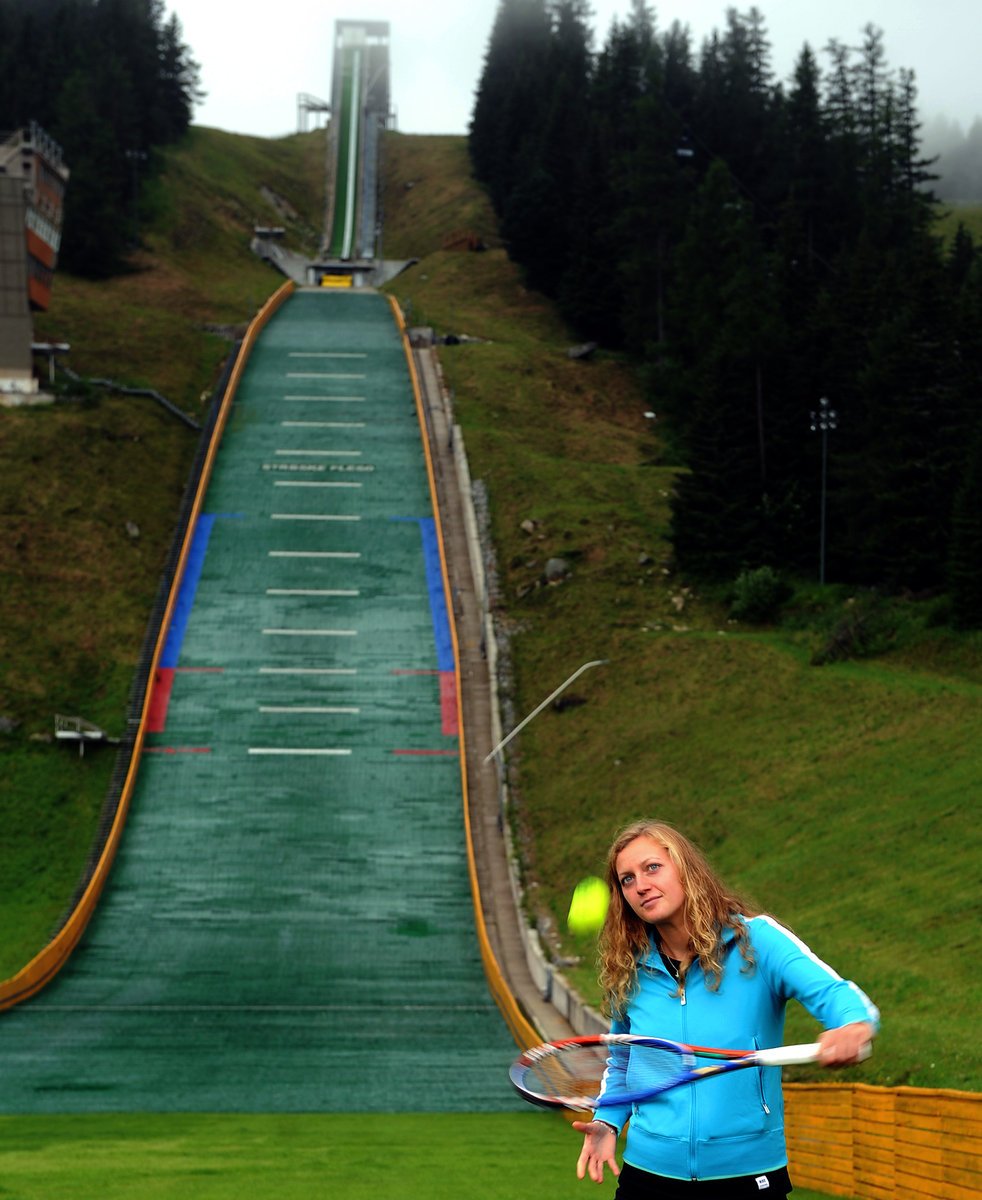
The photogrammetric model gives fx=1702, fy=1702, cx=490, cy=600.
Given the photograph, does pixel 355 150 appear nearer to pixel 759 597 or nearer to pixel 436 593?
pixel 436 593

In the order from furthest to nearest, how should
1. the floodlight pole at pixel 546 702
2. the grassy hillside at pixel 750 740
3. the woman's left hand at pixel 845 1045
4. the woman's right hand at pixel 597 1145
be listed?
the floodlight pole at pixel 546 702 < the grassy hillside at pixel 750 740 < the woman's right hand at pixel 597 1145 < the woman's left hand at pixel 845 1045

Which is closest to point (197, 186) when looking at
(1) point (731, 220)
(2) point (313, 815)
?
(1) point (731, 220)

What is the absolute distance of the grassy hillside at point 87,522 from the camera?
3391 centimetres

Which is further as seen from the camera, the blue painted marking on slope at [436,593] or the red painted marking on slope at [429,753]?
the blue painted marking on slope at [436,593]

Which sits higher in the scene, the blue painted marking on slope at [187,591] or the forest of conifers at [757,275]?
the forest of conifers at [757,275]

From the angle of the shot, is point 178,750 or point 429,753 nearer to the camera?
point 178,750

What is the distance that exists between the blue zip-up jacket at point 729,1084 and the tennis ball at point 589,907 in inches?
12.5

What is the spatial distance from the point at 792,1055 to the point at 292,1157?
1130cm

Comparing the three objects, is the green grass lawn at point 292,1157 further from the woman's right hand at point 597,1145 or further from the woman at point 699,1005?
the woman at point 699,1005

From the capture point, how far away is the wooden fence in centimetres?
993

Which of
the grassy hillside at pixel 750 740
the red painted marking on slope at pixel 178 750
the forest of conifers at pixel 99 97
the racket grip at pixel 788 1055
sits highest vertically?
the forest of conifers at pixel 99 97

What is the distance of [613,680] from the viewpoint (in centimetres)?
3859

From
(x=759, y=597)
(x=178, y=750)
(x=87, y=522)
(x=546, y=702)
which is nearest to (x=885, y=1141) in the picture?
(x=546, y=702)

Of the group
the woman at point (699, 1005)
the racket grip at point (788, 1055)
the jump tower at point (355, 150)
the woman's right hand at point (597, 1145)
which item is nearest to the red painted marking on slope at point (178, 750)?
the woman's right hand at point (597, 1145)
